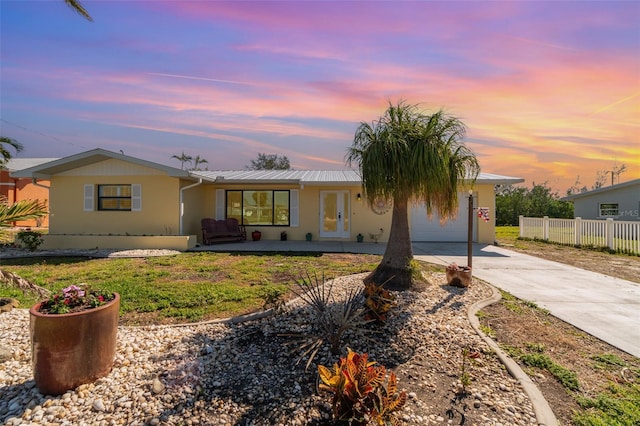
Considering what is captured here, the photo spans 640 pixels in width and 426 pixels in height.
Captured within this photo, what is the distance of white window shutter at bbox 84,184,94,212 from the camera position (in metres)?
11.9

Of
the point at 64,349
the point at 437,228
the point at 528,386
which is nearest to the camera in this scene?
the point at 64,349

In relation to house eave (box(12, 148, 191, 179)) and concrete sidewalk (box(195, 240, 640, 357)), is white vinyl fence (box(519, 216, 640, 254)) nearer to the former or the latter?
concrete sidewalk (box(195, 240, 640, 357))

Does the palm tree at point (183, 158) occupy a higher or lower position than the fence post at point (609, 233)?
higher

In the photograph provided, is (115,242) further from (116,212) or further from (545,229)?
(545,229)

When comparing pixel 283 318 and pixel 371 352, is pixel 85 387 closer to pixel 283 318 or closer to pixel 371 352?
pixel 283 318

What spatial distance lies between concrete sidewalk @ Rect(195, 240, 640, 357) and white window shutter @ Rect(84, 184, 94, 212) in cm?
593

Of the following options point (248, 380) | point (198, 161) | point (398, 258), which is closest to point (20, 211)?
point (248, 380)

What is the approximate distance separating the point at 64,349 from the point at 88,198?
12.0 m

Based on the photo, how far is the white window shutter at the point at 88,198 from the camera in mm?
11945

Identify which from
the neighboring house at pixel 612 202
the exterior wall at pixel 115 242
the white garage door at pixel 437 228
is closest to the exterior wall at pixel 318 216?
the white garage door at pixel 437 228

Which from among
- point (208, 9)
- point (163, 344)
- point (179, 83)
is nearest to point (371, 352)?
point (163, 344)

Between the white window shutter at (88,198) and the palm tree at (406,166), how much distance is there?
38.4 feet

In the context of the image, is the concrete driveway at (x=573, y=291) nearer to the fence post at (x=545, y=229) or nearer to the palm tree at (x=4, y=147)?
the fence post at (x=545, y=229)

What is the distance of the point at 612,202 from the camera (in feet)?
66.4
